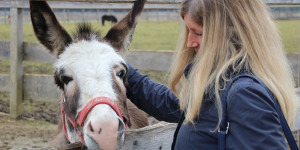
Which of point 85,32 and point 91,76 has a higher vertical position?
point 85,32

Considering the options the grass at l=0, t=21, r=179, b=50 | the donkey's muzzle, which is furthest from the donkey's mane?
the grass at l=0, t=21, r=179, b=50

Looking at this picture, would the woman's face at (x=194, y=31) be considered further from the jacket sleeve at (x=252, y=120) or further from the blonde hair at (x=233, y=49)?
the jacket sleeve at (x=252, y=120)

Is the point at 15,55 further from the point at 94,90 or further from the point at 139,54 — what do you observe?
the point at 94,90

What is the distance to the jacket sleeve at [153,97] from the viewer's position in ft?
7.54

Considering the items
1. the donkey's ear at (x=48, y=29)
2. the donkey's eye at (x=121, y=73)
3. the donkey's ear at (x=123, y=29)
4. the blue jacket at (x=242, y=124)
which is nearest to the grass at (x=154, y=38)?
the donkey's ear at (x=123, y=29)

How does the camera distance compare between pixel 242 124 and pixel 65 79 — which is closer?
pixel 242 124

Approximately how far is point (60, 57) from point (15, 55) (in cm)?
272

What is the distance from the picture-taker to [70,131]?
2.41 metres

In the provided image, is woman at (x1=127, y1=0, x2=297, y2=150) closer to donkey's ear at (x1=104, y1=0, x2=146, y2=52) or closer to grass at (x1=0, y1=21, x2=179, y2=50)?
donkey's ear at (x1=104, y1=0, x2=146, y2=52)

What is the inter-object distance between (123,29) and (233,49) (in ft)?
4.37

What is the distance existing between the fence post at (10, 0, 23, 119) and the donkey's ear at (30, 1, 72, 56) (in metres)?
2.39

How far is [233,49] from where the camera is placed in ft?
5.09

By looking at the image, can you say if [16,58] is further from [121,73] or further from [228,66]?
[228,66]

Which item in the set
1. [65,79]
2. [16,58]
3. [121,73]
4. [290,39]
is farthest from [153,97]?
[290,39]
